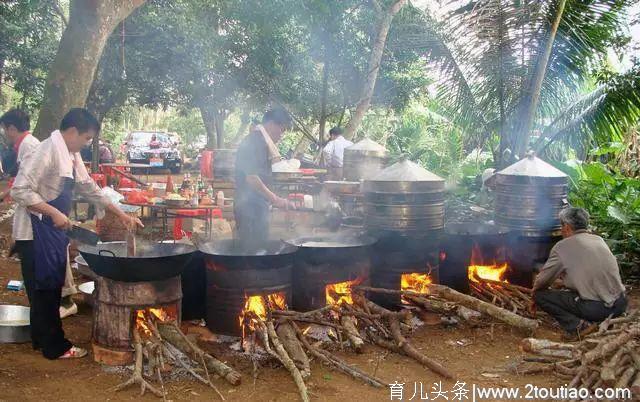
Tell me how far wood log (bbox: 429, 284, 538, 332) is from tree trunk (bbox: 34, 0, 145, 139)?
5.37 metres

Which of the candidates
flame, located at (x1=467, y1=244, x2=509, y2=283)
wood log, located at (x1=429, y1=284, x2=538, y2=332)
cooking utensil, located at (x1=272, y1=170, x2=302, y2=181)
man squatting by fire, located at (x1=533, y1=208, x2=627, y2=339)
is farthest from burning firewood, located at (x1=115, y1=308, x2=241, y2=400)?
cooking utensil, located at (x1=272, y1=170, x2=302, y2=181)

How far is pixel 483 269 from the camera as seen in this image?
714 cm

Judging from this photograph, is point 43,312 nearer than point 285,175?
Yes

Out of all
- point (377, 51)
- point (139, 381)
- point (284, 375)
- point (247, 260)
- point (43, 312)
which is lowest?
point (284, 375)

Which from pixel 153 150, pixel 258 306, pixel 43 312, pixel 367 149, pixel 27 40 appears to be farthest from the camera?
pixel 153 150

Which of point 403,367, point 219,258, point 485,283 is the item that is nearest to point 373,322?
point 403,367

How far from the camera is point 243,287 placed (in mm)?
5168

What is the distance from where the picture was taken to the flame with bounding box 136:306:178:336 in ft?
15.5

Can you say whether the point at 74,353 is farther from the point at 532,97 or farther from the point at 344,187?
the point at 532,97

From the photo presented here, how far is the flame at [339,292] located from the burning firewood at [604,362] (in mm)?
1749

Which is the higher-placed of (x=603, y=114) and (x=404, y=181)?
(x=603, y=114)

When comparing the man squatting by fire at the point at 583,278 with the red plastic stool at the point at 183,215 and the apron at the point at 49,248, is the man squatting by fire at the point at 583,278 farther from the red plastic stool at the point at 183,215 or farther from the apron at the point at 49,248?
the red plastic stool at the point at 183,215

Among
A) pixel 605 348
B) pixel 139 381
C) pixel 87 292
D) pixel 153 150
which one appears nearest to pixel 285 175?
pixel 87 292

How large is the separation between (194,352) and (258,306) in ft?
3.10
